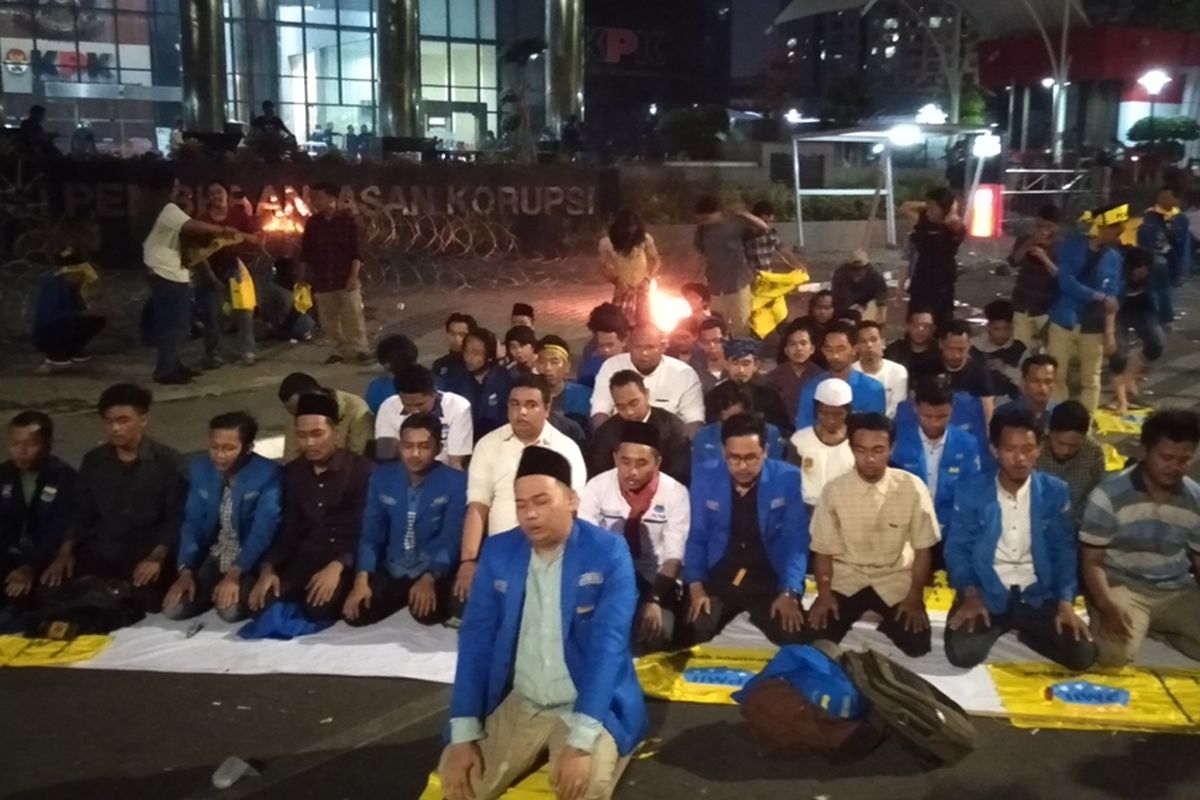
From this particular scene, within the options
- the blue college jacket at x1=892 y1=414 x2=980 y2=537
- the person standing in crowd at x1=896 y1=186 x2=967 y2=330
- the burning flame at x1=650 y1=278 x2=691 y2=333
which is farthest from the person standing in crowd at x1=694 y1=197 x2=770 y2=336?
the blue college jacket at x1=892 y1=414 x2=980 y2=537

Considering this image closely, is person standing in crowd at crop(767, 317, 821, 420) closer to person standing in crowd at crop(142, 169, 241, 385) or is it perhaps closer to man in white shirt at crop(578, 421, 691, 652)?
man in white shirt at crop(578, 421, 691, 652)

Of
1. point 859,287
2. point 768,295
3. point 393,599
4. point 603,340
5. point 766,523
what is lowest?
point 393,599

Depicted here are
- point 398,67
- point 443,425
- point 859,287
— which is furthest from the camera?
point 398,67

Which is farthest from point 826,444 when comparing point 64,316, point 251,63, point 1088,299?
Result: point 251,63

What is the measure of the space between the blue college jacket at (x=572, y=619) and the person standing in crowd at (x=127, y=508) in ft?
8.40

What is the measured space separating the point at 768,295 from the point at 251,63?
64.4 feet

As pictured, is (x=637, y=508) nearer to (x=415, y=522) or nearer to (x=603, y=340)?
(x=415, y=522)

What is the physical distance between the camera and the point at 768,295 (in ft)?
35.9

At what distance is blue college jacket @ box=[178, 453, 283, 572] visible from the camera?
576cm

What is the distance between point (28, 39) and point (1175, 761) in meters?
26.0

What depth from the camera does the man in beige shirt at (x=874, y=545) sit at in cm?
532

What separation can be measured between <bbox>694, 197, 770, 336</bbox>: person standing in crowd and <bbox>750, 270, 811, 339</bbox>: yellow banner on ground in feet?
0.33

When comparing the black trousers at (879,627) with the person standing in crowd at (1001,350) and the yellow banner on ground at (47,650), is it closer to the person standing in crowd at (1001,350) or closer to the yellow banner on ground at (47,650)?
the person standing in crowd at (1001,350)

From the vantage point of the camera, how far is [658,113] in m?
39.6
